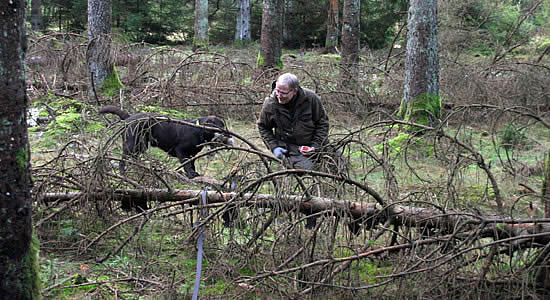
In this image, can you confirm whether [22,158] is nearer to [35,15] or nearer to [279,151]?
[279,151]

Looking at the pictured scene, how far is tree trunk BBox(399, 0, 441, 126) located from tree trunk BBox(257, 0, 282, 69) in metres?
6.54

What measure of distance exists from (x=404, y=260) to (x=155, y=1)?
24.2 metres

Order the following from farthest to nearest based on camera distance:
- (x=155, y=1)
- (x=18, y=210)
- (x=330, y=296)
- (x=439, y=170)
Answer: (x=155, y=1) → (x=439, y=170) → (x=330, y=296) → (x=18, y=210)

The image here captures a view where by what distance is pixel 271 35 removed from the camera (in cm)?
1627

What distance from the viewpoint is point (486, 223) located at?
395cm

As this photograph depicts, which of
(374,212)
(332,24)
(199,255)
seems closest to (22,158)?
(199,255)

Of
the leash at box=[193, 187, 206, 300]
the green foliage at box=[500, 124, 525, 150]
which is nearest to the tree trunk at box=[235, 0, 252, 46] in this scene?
the green foliage at box=[500, 124, 525, 150]

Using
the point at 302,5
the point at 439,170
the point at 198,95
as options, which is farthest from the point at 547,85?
the point at 302,5

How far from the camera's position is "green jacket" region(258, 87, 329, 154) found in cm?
648

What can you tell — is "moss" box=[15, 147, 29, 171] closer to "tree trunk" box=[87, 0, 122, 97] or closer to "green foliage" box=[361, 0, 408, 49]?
"tree trunk" box=[87, 0, 122, 97]

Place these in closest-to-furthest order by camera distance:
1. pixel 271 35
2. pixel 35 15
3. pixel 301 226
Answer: pixel 301 226 → pixel 271 35 → pixel 35 15

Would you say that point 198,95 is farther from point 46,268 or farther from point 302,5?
point 302,5

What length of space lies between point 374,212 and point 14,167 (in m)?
2.98

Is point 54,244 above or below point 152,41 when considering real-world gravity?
below
